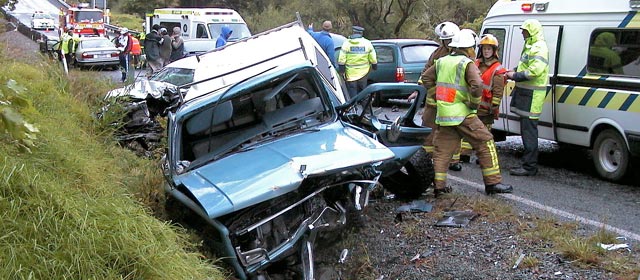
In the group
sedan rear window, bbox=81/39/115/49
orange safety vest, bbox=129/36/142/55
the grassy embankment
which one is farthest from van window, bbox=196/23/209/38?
the grassy embankment

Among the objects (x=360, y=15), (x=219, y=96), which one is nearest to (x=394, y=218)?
(x=219, y=96)

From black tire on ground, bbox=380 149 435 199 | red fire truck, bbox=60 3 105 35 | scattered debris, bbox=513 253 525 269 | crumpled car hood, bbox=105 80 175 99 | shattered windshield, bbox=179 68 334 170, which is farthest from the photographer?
red fire truck, bbox=60 3 105 35

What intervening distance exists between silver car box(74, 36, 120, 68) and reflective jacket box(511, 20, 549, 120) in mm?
19094

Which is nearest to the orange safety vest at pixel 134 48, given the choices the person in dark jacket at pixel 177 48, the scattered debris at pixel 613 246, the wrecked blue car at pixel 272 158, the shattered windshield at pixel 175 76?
the person in dark jacket at pixel 177 48

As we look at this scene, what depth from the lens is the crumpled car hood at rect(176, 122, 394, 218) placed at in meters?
4.43

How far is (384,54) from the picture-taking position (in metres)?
14.2

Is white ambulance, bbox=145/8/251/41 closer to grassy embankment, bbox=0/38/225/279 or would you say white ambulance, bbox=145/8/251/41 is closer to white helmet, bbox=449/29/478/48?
white helmet, bbox=449/29/478/48

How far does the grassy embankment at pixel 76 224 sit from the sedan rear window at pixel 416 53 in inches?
350

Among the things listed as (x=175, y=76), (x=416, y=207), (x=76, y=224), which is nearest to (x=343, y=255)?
(x=416, y=207)

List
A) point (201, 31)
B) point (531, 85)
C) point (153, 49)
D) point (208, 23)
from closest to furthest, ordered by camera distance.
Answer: point (531, 85), point (153, 49), point (208, 23), point (201, 31)

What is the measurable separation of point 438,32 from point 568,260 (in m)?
3.15

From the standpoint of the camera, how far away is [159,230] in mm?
4215

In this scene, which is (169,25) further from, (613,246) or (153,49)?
(613,246)

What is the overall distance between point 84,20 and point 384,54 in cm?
2579
